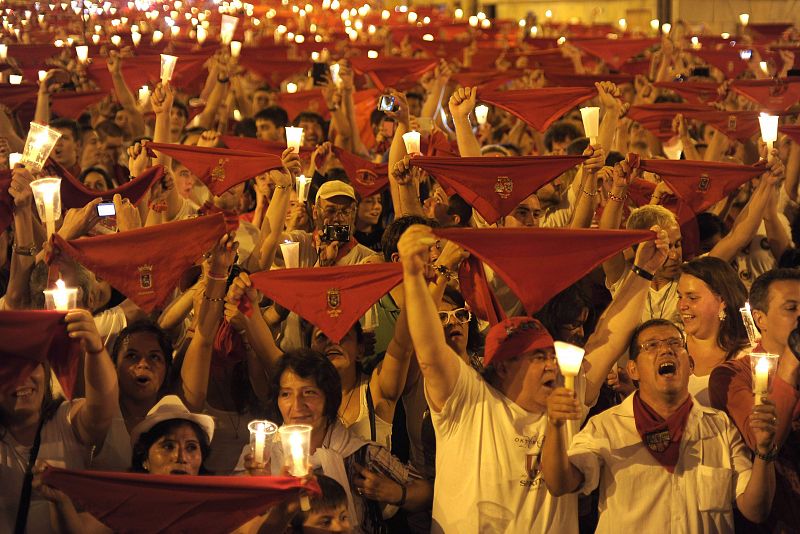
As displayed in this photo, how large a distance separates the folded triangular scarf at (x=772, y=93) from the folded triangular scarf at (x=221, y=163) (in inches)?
213

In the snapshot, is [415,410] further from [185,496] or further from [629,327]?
[185,496]

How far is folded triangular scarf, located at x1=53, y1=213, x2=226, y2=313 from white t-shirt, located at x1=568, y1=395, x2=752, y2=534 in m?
1.92

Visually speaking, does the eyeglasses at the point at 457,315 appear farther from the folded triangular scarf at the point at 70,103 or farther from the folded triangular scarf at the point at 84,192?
the folded triangular scarf at the point at 70,103

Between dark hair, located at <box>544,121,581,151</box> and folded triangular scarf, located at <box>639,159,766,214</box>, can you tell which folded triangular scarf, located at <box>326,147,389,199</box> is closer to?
folded triangular scarf, located at <box>639,159,766,214</box>

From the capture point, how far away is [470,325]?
5797mm

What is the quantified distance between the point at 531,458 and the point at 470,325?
4.07ft

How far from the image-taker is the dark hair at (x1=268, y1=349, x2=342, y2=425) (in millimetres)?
4977

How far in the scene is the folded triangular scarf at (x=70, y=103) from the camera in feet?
36.9

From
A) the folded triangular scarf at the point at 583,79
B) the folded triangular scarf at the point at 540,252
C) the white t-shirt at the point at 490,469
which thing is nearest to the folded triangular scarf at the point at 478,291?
the folded triangular scarf at the point at 540,252

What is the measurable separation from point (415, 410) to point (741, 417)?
1.48 meters

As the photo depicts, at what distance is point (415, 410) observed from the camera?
5.59 metres

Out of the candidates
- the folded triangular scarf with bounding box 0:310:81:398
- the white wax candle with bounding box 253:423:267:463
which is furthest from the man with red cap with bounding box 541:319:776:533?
the folded triangular scarf with bounding box 0:310:81:398

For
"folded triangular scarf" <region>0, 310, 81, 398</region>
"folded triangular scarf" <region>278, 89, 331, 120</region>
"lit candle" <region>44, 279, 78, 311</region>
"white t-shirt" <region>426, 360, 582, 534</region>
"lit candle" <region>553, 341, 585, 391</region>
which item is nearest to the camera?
"lit candle" <region>553, 341, 585, 391</region>

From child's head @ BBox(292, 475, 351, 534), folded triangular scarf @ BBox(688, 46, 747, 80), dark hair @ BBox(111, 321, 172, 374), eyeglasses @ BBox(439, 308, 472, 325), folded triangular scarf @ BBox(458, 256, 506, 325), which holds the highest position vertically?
folded triangular scarf @ BBox(688, 46, 747, 80)
